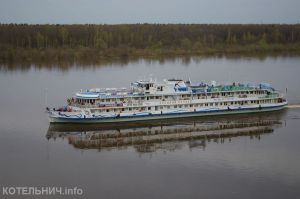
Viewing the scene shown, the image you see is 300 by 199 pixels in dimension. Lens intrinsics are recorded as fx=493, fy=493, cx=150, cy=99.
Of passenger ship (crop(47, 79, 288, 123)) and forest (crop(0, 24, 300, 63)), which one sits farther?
forest (crop(0, 24, 300, 63))

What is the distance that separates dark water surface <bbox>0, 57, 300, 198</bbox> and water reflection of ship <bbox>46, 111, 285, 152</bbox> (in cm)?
6

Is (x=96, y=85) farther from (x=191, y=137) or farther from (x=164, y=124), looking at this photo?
(x=191, y=137)

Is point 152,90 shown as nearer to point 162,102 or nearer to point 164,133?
point 162,102

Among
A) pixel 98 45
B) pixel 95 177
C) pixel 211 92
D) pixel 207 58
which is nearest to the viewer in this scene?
pixel 95 177

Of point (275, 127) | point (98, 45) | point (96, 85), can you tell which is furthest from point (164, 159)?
point (98, 45)

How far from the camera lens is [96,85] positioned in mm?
50219

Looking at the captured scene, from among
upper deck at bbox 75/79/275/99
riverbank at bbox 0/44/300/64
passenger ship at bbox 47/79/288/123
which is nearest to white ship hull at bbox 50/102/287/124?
passenger ship at bbox 47/79/288/123

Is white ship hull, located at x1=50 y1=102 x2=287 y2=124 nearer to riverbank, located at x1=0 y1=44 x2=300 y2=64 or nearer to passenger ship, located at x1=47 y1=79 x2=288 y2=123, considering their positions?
passenger ship, located at x1=47 y1=79 x2=288 y2=123

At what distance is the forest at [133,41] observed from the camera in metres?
81.6

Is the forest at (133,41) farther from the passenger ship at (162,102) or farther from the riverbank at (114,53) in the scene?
the passenger ship at (162,102)

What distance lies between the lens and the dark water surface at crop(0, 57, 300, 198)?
2327cm

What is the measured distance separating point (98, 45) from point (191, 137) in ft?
195

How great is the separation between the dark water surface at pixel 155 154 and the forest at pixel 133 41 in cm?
3715

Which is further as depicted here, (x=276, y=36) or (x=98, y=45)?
(x=276, y=36)
